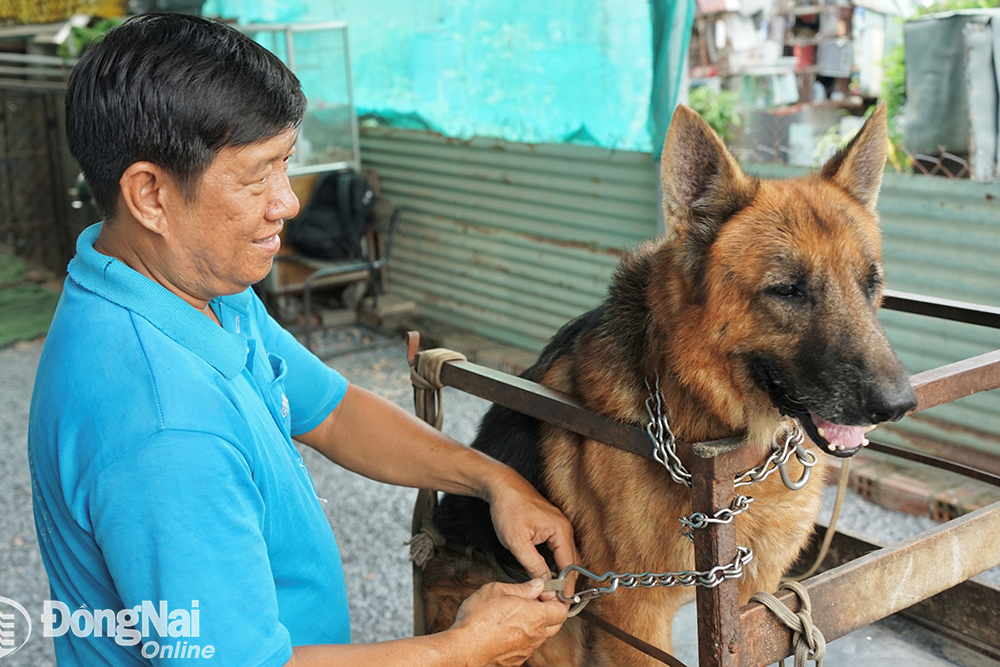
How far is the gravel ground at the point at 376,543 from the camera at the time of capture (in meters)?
2.39

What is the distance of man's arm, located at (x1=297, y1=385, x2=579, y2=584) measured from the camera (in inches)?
75.1

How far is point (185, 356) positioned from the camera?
1428 millimetres

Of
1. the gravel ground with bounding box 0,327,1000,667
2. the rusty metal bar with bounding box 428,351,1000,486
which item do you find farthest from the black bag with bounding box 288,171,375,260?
the rusty metal bar with bounding box 428,351,1000,486

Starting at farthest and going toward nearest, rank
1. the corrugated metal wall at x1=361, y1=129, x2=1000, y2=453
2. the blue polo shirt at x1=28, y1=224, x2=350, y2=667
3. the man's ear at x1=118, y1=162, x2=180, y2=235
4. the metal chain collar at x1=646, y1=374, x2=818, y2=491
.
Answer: the corrugated metal wall at x1=361, y1=129, x2=1000, y2=453 < the metal chain collar at x1=646, y1=374, x2=818, y2=491 < the man's ear at x1=118, y1=162, x2=180, y2=235 < the blue polo shirt at x1=28, y1=224, x2=350, y2=667

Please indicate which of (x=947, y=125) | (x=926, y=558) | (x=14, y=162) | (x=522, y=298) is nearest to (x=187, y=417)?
(x=926, y=558)

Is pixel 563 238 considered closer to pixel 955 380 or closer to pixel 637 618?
pixel 637 618

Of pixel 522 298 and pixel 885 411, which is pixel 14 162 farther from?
pixel 885 411

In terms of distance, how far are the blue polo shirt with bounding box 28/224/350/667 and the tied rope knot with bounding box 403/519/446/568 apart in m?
0.71

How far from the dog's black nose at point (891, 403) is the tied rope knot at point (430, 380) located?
3.34 feet

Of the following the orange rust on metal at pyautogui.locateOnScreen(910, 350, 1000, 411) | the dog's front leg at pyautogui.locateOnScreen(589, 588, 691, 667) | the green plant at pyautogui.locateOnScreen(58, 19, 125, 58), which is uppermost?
the green plant at pyautogui.locateOnScreen(58, 19, 125, 58)

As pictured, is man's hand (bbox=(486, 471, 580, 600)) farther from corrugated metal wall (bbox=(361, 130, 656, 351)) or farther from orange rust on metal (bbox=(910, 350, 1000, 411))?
corrugated metal wall (bbox=(361, 130, 656, 351))

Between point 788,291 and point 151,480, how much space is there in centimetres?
128

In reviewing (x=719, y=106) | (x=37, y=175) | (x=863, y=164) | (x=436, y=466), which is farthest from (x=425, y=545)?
(x=37, y=175)

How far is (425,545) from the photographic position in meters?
2.30
